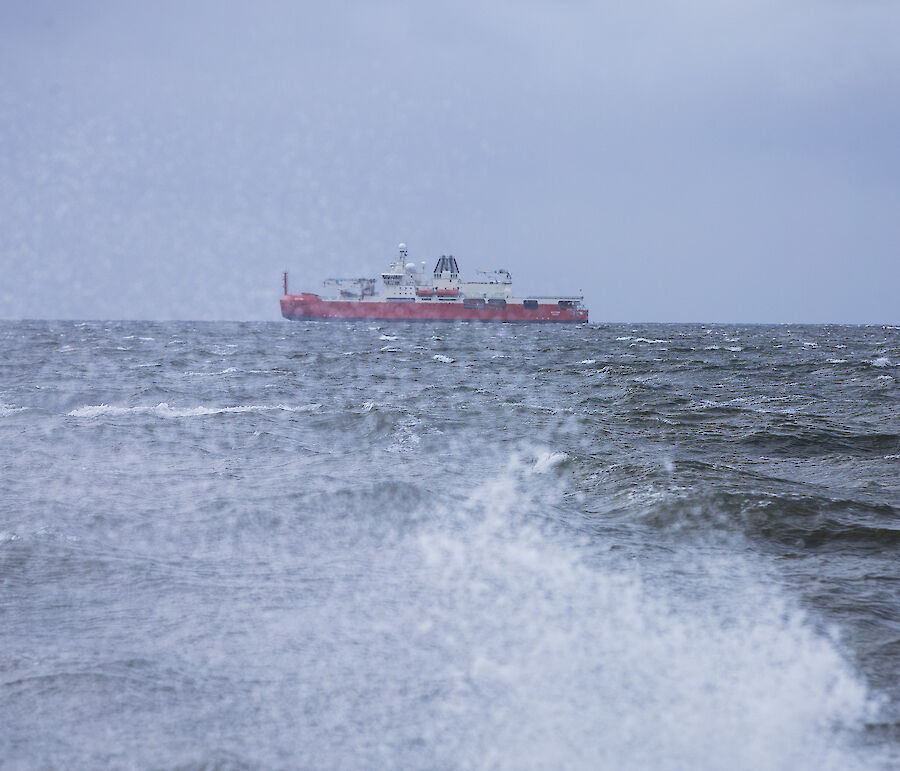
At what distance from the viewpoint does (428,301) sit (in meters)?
96.1

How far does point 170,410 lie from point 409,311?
3172 inches

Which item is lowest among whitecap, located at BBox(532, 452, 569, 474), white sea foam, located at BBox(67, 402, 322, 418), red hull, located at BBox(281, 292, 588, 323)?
white sea foam, located at BBox(67, 402, 322, 418)

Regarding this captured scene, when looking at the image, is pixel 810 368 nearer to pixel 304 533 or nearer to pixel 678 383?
pixel 678 383

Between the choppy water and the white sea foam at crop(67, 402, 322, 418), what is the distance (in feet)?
6.51

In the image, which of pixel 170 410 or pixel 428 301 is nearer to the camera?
pixel 170 410

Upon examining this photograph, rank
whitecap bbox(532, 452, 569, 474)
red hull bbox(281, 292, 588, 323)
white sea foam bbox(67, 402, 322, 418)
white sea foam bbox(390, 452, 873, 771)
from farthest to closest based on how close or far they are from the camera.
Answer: red hull bbox(281, 292, 588, 323) → white sea foam bbox(67, 402, 322, 418) → whitecap bbox(532, 452, 569, 474) → white sea foam bbox(390, 452, 873, 771)

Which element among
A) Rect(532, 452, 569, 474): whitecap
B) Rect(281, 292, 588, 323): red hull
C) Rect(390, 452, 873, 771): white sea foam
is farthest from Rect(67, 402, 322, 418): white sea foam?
Rect(281, 292, 588, 323): red hull

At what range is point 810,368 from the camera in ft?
92.4

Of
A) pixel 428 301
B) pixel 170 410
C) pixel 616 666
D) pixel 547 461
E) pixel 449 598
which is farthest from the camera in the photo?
pixel 428 301

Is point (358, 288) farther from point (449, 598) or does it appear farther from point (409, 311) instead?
point (449, 598)

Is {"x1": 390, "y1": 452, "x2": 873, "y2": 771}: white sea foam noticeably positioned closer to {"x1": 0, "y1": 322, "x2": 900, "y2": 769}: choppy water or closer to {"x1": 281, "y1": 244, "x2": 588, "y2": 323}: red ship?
{"x1": 0, "y1": 322, "x2": 900, "y2": 769}: choppy water

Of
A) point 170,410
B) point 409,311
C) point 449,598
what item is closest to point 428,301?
point 409,311

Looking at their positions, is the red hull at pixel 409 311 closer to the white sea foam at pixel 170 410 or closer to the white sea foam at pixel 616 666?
the white sea foam at pixel 170 410

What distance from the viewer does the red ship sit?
96.1m
